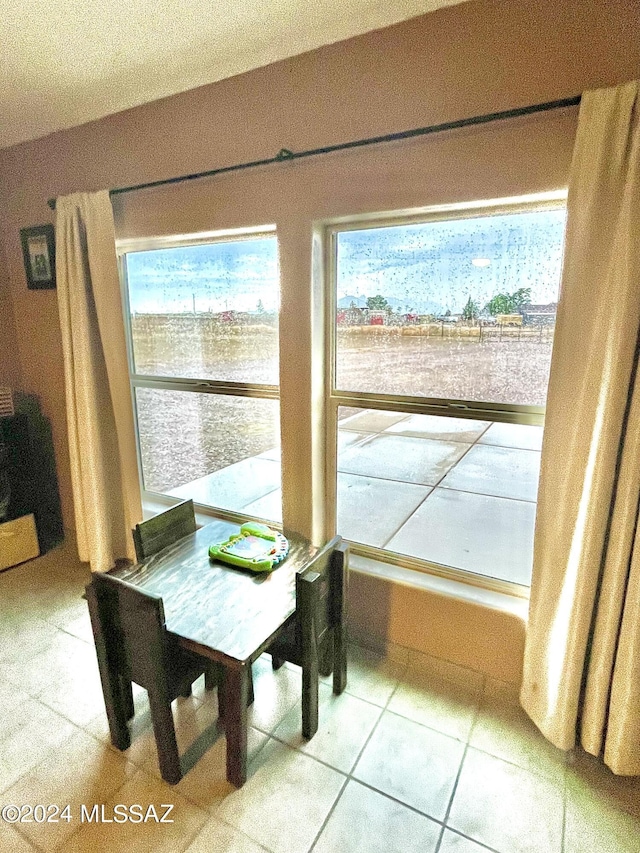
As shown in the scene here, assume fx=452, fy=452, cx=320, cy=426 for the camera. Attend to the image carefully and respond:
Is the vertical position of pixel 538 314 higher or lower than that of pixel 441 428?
higher

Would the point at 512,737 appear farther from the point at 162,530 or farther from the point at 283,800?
the point at 162,530

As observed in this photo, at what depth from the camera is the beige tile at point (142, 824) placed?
1.27m

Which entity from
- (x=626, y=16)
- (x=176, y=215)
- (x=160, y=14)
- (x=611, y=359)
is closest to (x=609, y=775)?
(x=611, y=359)

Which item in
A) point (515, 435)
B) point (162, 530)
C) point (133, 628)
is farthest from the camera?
point (515, 435)

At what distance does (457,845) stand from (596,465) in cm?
114

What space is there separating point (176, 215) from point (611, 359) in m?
1.86

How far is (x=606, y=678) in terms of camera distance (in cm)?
140

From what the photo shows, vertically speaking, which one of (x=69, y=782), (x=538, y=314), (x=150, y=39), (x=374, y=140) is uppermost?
(x=150, y=39)

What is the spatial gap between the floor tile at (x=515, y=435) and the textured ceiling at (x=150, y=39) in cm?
147

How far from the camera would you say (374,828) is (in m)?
1.31

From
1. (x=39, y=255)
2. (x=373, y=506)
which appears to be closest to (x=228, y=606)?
(x=373, y=506)

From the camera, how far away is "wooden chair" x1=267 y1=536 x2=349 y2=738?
1468 millimetres

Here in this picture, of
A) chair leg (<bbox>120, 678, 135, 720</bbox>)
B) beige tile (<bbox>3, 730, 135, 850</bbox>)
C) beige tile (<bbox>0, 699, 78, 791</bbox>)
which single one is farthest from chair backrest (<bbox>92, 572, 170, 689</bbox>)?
beige tile (<bbox>0, 699, 78, 791</bbox>)

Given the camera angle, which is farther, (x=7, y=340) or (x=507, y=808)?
(x=7, y=340)
